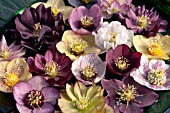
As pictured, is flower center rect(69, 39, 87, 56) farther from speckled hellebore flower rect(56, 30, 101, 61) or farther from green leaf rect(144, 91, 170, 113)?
green leaf rect(144, 91, 170, 113)

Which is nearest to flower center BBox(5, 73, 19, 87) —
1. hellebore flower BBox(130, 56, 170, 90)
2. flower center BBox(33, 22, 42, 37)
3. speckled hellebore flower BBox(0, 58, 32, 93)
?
speckled hellebore flower BBox(0, 58, 32, 93)

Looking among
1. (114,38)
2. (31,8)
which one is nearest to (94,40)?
(114,38)

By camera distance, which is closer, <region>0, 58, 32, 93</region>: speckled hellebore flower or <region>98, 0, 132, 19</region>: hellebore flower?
<region>0, 58, 32, 93</region>: speckled hellebore flower

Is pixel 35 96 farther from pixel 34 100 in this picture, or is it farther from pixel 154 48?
pixel 154 48

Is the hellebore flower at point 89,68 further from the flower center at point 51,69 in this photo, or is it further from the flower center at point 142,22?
the flower center at point 142,22

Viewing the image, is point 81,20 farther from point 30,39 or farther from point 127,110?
point 127,110

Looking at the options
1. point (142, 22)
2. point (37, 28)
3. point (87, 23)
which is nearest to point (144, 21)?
point (142, 22)

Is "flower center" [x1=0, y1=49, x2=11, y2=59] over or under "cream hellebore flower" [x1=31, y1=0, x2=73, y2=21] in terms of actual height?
under
